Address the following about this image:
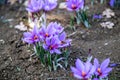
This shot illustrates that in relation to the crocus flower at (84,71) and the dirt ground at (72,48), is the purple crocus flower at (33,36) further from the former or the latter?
the crocus flower at (84,71)

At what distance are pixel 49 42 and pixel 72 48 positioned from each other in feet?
1.86

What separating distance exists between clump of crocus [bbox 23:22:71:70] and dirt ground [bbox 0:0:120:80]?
90 mm

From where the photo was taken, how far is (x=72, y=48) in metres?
2.97

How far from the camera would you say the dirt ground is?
8.80ft

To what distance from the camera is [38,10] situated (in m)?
2.83

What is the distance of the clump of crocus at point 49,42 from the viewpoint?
2457 mm

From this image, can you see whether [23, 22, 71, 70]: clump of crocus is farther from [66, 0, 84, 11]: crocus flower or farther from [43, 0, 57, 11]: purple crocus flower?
[66, 0, 84, 11]: crocus flower

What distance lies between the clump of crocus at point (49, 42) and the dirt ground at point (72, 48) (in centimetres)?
9

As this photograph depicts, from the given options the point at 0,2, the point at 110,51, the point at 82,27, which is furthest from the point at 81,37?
the point at 0,2

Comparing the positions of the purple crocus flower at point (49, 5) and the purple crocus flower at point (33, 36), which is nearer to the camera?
the purple crocus flower at point (33, 36)

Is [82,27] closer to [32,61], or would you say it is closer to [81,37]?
[81,37]

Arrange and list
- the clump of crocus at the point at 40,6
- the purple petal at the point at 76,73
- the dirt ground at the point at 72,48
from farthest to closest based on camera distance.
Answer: the clump of crocus at the point at 40,6 → the dirt ground at the point at 72,48 → the purple petal at the point at 76,73

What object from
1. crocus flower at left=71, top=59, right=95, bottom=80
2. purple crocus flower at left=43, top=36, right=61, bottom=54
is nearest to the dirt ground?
purple crocus flower at left=43, top=36, right=61, bottom=54

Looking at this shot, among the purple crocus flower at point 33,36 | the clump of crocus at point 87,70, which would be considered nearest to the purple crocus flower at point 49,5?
the purple crocus flower at point 33,36
